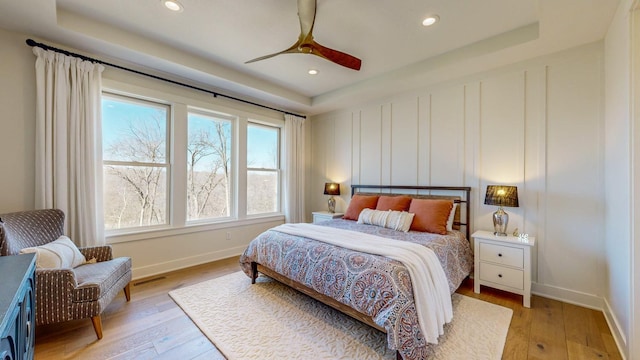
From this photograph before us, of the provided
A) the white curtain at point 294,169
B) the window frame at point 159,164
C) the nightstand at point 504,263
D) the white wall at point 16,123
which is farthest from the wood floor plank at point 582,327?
the white wall at point 16,123

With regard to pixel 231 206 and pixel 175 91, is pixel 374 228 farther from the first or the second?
pixel 175 91

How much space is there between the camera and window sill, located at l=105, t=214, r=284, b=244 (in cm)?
314

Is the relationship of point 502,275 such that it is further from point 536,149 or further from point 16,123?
point 16,123

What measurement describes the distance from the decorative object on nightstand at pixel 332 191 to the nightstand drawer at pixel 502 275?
2532 millimetres

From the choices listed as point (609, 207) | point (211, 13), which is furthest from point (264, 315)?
point (609, 207)

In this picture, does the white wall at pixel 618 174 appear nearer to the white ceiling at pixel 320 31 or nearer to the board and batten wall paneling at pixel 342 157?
the white ceiling at pixel 320 31

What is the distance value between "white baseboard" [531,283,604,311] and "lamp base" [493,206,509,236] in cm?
67

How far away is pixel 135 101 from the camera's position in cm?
334

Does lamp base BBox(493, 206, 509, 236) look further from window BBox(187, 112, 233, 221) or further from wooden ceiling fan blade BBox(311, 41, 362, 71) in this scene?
window BBox(187, 112, 233, 221)

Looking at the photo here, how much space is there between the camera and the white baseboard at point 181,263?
328 centimetres

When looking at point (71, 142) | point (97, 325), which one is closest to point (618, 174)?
point (97, 325)

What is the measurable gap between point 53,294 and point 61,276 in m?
0.14

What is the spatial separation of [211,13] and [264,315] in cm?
286

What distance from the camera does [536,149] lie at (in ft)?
9.48
